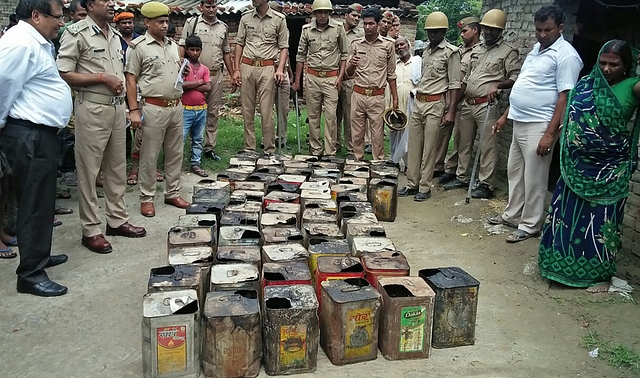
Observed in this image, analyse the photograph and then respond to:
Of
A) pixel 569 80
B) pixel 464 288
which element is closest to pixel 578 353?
pixel 464 288

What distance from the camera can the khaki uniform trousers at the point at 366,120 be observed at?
6.62 m

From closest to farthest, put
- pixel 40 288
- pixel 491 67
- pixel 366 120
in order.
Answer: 1. pixel 40 288
2. pixel 491 67
3. pixel 366 120

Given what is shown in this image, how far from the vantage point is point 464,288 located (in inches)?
123

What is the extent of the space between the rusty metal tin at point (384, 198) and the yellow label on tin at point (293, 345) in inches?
109

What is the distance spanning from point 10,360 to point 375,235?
2365mm

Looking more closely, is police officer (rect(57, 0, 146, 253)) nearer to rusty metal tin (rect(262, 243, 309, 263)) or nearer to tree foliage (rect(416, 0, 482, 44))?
rusty metal tin (rect(262, 243, 309, 263))

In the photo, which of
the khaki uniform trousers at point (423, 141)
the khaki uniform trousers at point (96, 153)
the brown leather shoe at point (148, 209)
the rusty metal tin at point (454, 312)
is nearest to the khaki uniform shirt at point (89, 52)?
the khaki uniform trousers at point (96, 153)

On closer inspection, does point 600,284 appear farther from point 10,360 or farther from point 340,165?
point 10,360

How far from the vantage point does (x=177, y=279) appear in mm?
3113

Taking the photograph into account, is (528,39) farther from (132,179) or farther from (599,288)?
(132,179)

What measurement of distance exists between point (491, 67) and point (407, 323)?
3.55 meters

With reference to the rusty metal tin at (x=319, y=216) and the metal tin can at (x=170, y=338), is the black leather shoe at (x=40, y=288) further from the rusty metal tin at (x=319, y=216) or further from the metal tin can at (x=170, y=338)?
the rusty metal tin at (x=319, y=216)

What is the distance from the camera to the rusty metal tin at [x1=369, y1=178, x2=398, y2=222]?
5430mm

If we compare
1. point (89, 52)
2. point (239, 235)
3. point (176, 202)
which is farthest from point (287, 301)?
point (176, 202)
